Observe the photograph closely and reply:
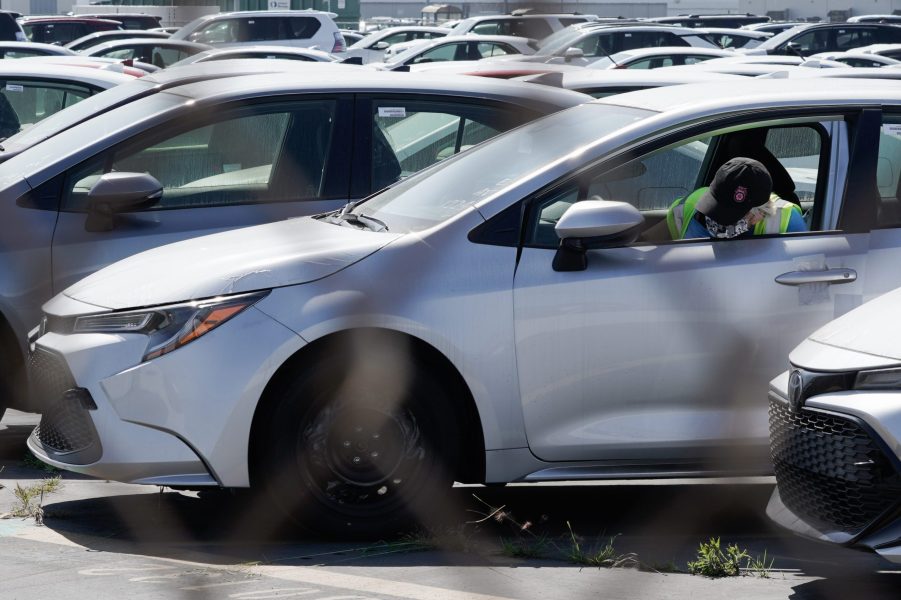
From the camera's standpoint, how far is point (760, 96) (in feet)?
14.2

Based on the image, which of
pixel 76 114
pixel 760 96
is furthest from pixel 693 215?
pixel 76 114

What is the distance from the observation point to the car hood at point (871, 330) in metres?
3.40

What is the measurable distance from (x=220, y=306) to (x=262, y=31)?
1718 centimetres

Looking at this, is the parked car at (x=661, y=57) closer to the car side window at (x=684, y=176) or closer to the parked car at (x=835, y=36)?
the parked car at (x=835, y=36)

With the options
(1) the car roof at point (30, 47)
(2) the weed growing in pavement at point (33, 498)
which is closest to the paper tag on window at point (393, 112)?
(2) the weed growing in pavement at point (33, 498)

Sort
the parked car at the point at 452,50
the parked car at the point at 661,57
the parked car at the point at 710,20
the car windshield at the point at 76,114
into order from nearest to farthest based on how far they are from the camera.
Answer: the car windshield at the point at 76,114 → the parked car at the point at 661,57 → the parked car at the point at 452,50 → the parked car at the point at 710,20

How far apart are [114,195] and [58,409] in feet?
3.73

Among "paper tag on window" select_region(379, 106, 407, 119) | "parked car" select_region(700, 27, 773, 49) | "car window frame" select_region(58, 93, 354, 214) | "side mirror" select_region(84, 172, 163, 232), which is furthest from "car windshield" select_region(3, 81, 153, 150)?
"parked car" select_region(700, 27, 773, 49)

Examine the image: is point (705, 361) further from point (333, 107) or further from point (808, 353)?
point (333, 107)

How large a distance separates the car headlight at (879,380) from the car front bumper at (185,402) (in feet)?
4.89

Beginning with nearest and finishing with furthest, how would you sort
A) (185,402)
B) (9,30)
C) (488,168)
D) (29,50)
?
(185,402) < (488,168) < (29,50) < (9,30)

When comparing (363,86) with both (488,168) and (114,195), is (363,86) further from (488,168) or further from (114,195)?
(488,168)

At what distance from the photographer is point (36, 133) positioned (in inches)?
232

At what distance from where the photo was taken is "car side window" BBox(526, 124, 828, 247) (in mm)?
4062
